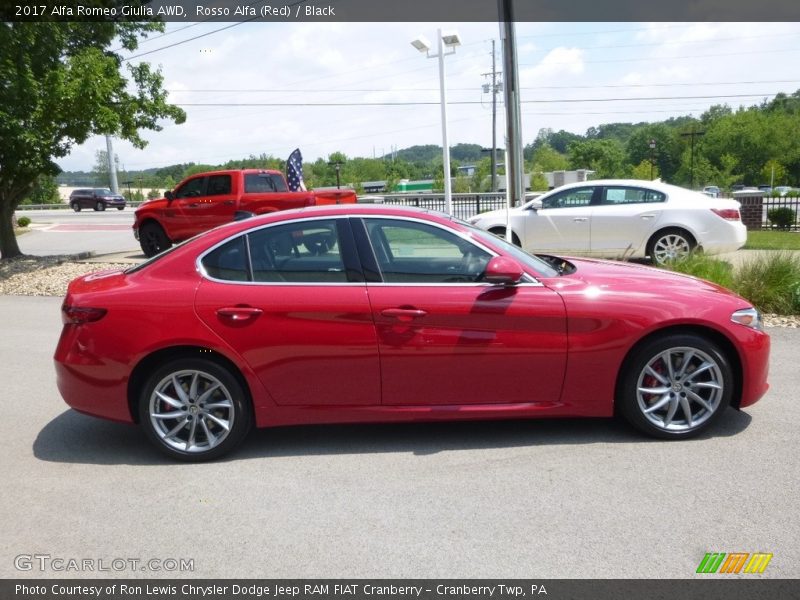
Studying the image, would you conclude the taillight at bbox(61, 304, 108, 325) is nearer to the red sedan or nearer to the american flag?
the red sedan

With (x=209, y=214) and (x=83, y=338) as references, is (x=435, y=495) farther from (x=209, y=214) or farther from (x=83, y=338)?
(x=209, y=214)

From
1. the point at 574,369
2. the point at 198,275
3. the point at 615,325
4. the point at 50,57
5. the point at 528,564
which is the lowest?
the point at 528,564

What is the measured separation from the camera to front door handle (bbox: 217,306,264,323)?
14.3 feet

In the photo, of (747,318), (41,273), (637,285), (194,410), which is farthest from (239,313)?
(41,273)

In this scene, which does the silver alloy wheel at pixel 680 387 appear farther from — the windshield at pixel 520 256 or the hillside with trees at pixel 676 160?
the hillside with trees at pixel 676 160

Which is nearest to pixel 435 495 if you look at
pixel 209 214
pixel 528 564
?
pixel 528 564

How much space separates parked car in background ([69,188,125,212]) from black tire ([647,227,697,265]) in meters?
48.7

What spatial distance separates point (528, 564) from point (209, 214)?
1419 centimetres

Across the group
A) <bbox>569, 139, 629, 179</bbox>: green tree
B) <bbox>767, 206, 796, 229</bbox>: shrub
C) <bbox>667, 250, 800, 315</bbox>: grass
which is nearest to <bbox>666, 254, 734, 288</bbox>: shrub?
<bbox>667, 250, 800, 315</bbox>: grass

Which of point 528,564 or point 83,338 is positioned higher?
point 83,338

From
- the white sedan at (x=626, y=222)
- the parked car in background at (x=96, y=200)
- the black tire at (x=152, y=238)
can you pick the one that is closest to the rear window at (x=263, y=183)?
the black tire at (x=152, y=238)

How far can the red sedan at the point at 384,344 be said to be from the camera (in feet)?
14.3

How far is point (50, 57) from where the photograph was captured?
13648 mm
